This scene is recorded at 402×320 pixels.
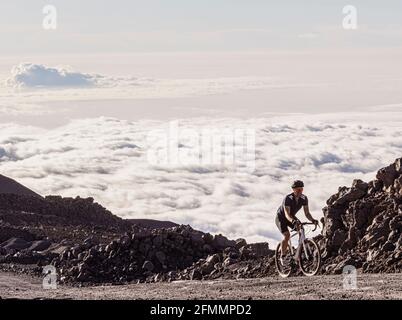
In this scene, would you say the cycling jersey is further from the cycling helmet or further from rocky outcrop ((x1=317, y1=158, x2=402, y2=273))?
rocky outcrop ((x1=317, y1=158, x2=402, y2=273))

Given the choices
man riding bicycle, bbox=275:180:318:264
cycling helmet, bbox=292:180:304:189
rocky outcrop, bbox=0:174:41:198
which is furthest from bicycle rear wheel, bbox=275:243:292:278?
rocky outcrop, bbox=0:174:41:198

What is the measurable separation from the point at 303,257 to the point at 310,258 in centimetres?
19

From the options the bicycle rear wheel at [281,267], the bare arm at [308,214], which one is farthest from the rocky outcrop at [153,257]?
the bare arm at [308,214]

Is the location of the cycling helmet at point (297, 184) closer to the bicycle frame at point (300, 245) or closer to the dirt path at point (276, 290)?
the bicycle frame at point (300, 245)

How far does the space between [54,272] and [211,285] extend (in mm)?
11714

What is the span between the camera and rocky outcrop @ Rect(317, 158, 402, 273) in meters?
25.8

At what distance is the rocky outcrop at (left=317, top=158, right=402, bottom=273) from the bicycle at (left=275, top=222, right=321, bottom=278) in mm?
2992

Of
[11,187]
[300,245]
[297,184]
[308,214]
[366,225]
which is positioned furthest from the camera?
[11,187]

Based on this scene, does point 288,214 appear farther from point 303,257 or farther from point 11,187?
point 11,187

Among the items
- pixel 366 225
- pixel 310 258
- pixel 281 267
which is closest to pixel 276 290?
pixel 310 258

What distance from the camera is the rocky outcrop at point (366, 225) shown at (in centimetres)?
2583

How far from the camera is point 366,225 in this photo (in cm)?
2777
